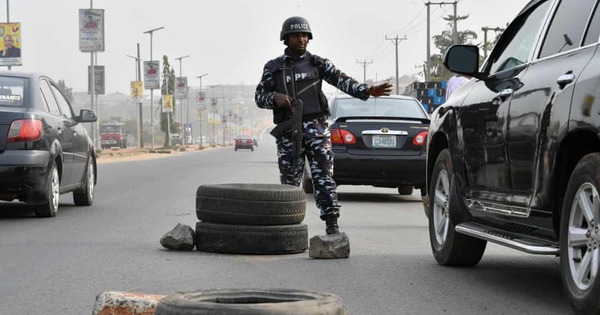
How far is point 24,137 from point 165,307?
27.6 ft

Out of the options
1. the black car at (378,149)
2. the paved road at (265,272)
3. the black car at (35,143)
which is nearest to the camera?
the paved road at (265,272)

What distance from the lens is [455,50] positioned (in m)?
7.55

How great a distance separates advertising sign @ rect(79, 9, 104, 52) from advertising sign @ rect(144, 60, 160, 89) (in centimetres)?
2561

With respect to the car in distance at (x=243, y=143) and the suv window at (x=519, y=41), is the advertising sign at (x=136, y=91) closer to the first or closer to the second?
the car in distance at (x=243, y=143)

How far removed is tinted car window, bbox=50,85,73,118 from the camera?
13.7m

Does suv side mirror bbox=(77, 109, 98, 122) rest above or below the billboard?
below

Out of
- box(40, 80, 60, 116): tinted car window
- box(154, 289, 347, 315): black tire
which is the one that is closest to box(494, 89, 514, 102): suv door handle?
box(154, 289, 347, 315): black tire

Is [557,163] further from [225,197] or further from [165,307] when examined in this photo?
[225,197]

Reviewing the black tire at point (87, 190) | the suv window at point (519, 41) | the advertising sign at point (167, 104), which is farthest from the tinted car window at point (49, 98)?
the advertising sign at point (167, 104)

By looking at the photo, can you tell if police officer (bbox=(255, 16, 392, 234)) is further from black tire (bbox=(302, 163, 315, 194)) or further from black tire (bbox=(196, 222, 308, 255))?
black tire (bbox=(302, 163, 315, 194))

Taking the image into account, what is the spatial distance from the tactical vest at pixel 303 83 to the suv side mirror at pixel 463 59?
1.72 meters

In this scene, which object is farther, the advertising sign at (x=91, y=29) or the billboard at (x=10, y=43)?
the advertising sign at (x=91, y=29)

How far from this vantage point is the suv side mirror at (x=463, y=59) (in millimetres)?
7492

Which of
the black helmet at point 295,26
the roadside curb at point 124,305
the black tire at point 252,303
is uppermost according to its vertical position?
the black helmet at point 295,26
